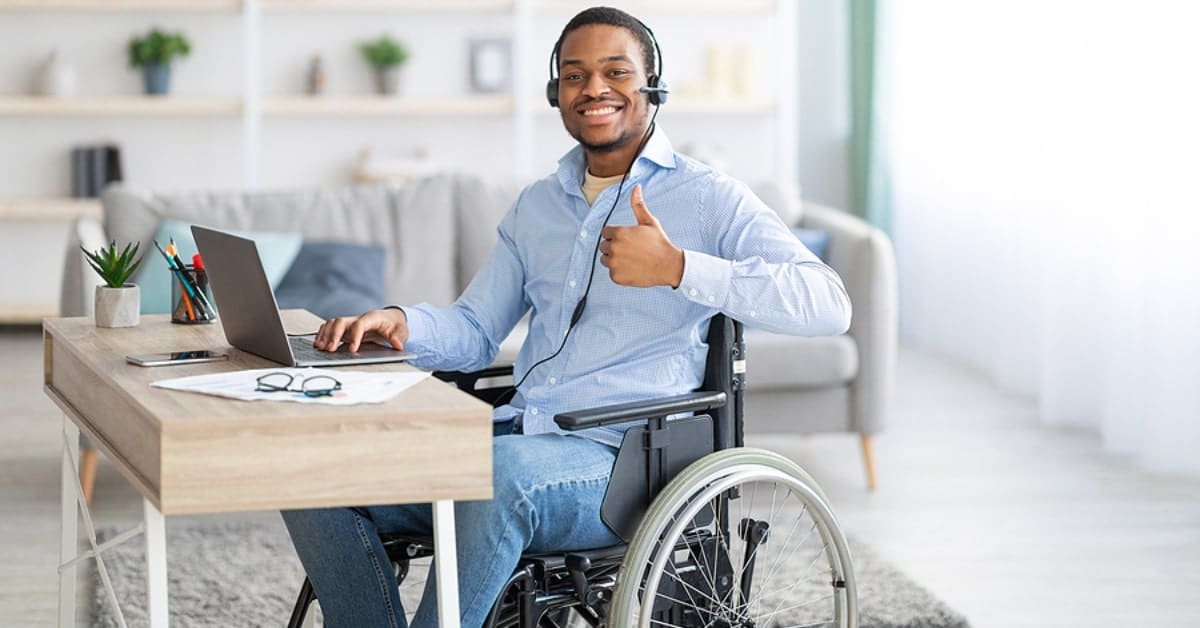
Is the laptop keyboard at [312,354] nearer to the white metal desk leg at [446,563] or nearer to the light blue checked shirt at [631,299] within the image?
the light blue checked shirt at [631,299]

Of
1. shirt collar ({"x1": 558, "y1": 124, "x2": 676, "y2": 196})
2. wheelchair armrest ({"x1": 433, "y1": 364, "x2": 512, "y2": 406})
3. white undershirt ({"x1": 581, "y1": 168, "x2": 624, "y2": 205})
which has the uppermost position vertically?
shirt collar ({"x1": 558, "y1": 124, "x2": 676, "y2": 196})

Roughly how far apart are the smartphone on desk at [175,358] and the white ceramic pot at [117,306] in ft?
0.89

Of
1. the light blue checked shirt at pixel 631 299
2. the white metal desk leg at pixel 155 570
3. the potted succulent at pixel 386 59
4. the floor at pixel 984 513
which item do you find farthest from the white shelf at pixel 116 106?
the white metal desk leg at pixel 155 570

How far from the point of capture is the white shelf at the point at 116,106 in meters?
6.19

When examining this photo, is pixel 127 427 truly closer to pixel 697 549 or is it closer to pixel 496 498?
pixel 496 498

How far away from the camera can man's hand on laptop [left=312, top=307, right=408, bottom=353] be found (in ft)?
7.30

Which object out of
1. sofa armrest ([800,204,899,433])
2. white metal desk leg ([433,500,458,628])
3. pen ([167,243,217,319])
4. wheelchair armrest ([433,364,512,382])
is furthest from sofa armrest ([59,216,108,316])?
white metal desk leg ([433,500,458,628])

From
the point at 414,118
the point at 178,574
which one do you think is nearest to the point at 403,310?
the point at 178,574

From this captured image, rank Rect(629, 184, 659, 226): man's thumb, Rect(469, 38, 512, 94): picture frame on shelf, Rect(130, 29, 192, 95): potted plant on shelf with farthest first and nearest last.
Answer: Rect(469, 38, 512, 94): picture frame on shelf → Rect(130, 29, 192, 95): potted plant on shelf → Rect(629, 184, 659, 226): man's thumb

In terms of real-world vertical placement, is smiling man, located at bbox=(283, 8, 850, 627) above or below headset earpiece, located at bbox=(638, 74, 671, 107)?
below

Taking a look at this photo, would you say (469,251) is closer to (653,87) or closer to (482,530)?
(653,87)

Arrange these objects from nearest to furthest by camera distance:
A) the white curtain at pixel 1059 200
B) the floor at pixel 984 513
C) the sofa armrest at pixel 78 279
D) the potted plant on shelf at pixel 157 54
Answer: the floor at pixel 984 513, the sofa armrest at pixel 78 279, the white curtain at pixel 1059 200, the potted plant on shelf at pixel 157 54

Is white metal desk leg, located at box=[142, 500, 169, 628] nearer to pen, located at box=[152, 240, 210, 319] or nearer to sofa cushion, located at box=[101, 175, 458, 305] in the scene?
pen, located at box=[152, 240, 210, 319]

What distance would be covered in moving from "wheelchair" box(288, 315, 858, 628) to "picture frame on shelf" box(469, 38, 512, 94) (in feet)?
14.2
